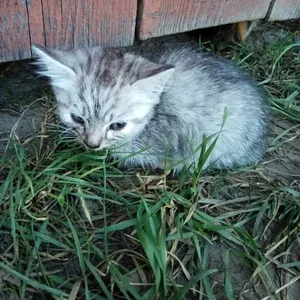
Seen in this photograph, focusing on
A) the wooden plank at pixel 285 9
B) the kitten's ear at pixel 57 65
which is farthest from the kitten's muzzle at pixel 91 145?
the wooden plank at pixel 285 9

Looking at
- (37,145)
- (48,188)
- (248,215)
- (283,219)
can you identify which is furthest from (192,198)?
(37,145)

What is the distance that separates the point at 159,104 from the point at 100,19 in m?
0.58

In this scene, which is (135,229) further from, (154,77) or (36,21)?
(36,21)

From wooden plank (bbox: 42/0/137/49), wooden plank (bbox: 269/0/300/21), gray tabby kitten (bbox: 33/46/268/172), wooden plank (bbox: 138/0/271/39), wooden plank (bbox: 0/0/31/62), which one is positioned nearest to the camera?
gray tabby kitten (bbox: 33/46/268/172)

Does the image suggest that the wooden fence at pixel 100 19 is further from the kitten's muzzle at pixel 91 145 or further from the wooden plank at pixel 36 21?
the kitten's muzzle at pixel 91 145

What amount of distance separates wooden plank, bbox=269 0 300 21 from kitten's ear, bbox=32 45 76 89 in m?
1.42

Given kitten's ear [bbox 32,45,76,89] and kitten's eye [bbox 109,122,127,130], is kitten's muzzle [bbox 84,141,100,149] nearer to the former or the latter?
kitten's eye [bbox 109,122,127,130]

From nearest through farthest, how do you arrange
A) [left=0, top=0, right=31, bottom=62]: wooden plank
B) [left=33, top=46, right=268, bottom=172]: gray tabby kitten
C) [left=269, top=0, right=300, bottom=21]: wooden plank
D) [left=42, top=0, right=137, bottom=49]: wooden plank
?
1. [left=33, top=46, right=268, bottom=172]: gray tabby kitten
2. [left=0, top=0, right=31, bottom=62]: wooden plank
3. [left=42, top=0, right=137, bottom=49]: wooden plank
4. [left=269, top=0, right=300, bottom=21]: wooden plank

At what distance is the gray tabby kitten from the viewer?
2098mm

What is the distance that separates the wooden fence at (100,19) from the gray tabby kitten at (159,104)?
26 cm

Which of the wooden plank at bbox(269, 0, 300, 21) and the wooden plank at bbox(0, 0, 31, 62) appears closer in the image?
the wooden plank at bbox(0, 0, 31, 62)

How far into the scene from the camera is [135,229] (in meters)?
2.07

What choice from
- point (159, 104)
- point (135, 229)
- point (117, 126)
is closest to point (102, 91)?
point (117, 126)

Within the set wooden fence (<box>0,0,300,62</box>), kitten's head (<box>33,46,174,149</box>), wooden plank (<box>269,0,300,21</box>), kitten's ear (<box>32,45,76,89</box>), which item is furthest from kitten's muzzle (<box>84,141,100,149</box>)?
wooden plank (<box>269,0,300,21</box>)
